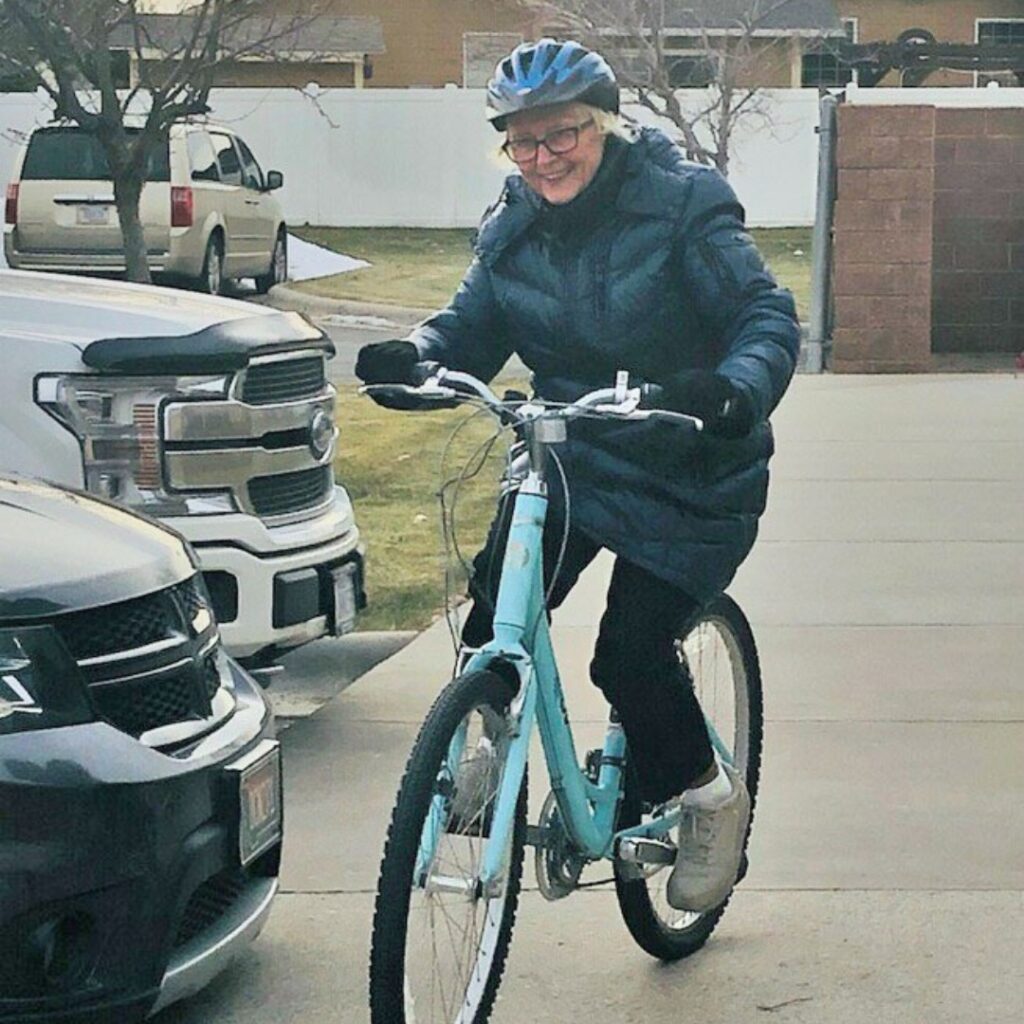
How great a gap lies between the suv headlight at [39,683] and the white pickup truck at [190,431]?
226 cm

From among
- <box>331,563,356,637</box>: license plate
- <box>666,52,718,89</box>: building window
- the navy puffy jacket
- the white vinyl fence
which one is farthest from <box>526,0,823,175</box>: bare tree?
the navy puffy jacket

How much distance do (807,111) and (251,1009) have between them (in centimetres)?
2866

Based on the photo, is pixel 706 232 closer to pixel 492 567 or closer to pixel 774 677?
pixel 492 567

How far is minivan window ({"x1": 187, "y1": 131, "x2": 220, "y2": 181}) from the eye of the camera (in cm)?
2389

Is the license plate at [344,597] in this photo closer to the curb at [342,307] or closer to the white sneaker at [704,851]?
the white sneaker at [704,851]

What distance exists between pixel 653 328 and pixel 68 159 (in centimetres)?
2026

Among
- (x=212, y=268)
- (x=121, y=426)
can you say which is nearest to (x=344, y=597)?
(x=121, y=426)

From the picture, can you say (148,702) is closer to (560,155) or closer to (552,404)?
(552,404)

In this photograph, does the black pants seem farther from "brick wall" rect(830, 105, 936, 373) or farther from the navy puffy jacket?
"brick wall" rect(830, 105, 936, 373)

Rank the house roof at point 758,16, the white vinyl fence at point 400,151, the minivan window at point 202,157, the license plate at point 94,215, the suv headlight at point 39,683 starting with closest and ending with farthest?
the suv headlight at point 39,683, the license plate at point 94,215, the minivan window at point 202,157, the white vinyl fence at point 400,151, the house roof at point 758,16

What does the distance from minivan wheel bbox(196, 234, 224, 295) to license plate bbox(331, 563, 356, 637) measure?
678 inches

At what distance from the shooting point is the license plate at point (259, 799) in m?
4.16

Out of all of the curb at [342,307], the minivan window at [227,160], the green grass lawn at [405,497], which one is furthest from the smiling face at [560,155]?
the minivan window at [227,160]

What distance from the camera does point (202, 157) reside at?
2423 cm
